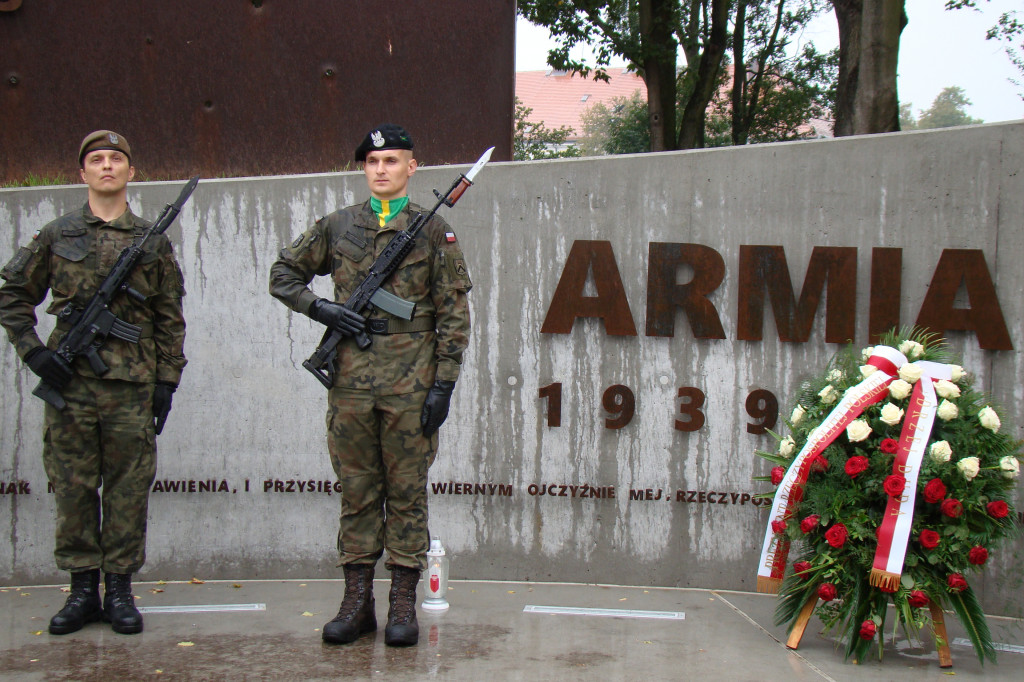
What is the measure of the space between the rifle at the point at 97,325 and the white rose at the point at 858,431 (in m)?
3.18

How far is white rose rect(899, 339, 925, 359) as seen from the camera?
177 inches

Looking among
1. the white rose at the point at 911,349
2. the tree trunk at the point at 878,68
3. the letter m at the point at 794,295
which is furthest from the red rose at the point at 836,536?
the tree trunk at the point at 878,68

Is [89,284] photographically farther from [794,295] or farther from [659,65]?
[659,65]

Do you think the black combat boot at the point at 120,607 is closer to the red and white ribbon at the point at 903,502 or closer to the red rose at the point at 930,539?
the red and white ribbon at the point at 903,502

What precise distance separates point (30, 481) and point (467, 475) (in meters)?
2.42

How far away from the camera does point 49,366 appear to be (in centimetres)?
441

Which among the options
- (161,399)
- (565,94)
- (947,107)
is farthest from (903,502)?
(947,107)

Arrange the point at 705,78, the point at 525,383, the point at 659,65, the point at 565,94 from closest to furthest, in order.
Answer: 1. the point at 525,383
2. the point at 659,65
3. the point at 705,78
4. the point at 565,94

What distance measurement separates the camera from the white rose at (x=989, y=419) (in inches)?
166

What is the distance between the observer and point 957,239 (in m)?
5.34

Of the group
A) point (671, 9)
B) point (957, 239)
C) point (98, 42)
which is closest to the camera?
point (957, 239)

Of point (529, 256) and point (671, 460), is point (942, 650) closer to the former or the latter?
point (671, 460)

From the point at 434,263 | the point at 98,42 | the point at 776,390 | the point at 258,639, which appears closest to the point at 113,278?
the point at 434,263

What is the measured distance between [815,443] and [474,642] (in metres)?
1.72
